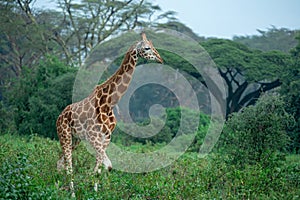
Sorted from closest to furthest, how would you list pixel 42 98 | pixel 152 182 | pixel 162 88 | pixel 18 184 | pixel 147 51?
1. pixel 18 184
2. pixel 152 182
3. pixel 147 51
4. pixel 42 98
5. pixel 162 88

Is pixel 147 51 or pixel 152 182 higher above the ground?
pixel 147 51

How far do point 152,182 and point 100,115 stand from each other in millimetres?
1283

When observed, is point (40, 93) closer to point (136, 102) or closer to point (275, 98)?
point (275, 98)

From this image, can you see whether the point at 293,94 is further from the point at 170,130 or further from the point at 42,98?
the point at 42,98

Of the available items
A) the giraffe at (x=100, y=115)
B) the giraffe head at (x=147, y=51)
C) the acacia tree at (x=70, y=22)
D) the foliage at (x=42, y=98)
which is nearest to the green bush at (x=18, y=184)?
the giraffe at (x=100, y=115)

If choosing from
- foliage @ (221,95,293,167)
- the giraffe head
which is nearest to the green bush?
the giraffe head

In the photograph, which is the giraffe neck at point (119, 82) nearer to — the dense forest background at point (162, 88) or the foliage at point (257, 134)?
the dense forest background at point (162, 88)

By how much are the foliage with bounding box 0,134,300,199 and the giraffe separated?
1.17ft

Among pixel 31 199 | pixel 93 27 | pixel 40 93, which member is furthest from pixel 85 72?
pixel 31 199

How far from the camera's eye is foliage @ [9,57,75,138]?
55.8 feet

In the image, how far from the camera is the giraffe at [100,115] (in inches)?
318

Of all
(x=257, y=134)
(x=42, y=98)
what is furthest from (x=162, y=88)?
(x=257, y=134)

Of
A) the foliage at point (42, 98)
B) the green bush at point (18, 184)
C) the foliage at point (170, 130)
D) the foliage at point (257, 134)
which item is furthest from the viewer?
the foliage at point (170, 130)

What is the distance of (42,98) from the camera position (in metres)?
17.4
